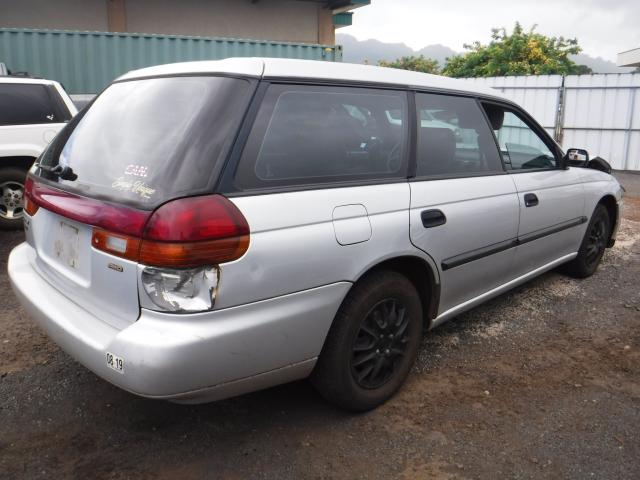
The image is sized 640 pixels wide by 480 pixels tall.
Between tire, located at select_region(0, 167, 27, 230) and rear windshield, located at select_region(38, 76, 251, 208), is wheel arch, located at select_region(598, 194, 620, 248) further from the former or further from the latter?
tire, located at select_region(0, 167, 27, 230)

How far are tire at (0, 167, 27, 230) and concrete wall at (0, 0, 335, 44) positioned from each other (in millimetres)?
6073

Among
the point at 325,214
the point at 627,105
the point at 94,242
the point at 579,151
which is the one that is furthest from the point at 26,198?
the point at 627,105

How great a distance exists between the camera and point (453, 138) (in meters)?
3.28

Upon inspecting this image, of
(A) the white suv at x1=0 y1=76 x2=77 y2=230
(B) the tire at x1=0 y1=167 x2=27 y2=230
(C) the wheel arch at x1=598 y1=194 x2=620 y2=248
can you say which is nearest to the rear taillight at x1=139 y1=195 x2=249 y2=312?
(C) the wheel arch at x1=598 y1=194 x2=620 y2=248

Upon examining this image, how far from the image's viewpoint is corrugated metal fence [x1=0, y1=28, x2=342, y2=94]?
964cm

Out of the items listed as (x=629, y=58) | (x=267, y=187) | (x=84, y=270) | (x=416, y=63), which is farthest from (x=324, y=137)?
(x=416, y=63)

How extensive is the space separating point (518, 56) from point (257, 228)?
21.7m

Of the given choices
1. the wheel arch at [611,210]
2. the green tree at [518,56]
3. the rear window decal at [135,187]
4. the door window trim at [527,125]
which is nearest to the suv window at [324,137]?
the rear window decal at [135,187]

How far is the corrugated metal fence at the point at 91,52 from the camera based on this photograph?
9641 millimetres

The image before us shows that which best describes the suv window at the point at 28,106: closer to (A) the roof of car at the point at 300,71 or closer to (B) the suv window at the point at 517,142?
(A) the roof of car at the point at 300,71

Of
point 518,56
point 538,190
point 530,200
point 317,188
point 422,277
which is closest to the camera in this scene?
point 317,188

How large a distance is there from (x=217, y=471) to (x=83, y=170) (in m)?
1.46

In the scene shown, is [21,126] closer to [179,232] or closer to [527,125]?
[179,232]

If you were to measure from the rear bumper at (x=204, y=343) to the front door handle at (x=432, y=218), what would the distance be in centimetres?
66
